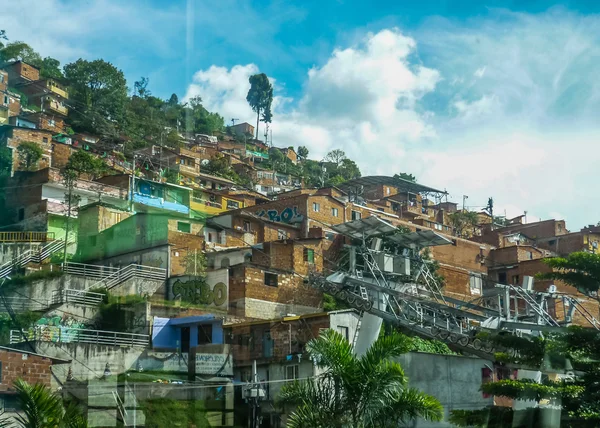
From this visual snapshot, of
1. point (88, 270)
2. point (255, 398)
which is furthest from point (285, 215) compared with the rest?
point (255, 398)

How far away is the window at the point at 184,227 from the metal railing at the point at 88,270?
12.8ft

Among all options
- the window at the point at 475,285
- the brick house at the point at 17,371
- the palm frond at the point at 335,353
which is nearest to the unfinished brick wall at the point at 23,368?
the brick house at the point at 17,371

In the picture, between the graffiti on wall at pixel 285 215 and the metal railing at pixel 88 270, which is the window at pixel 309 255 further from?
the metal railing at pixel 88 270

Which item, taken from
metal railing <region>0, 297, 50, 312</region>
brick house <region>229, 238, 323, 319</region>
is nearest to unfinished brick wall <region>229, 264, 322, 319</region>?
brick house <region>229, 238, 323, 319</region>

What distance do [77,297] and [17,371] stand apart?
22.6 ft

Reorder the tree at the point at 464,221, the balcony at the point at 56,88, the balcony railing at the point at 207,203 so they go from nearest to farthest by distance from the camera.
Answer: the balcony railing at the point at 207,203 < the tree at the point at 464,221 < the balcony at the point at 56,88

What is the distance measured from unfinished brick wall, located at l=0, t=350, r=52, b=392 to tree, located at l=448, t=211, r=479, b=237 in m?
29.7

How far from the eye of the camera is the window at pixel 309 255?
26.2 meters

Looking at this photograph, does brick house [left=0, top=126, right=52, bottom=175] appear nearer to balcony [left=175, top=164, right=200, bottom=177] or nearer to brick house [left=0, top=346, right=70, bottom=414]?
balcony [left=175, top=164, right=200, bottom=177]

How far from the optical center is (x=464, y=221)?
A: 4312 cm

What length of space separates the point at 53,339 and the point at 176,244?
5671 millimetres

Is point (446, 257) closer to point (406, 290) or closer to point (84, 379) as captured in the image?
point (406, 290)

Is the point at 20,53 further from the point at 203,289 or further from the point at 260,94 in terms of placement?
the point at 203,289

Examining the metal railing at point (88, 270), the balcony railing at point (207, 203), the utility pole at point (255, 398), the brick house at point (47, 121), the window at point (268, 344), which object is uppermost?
the brick house at point (47, 121)
